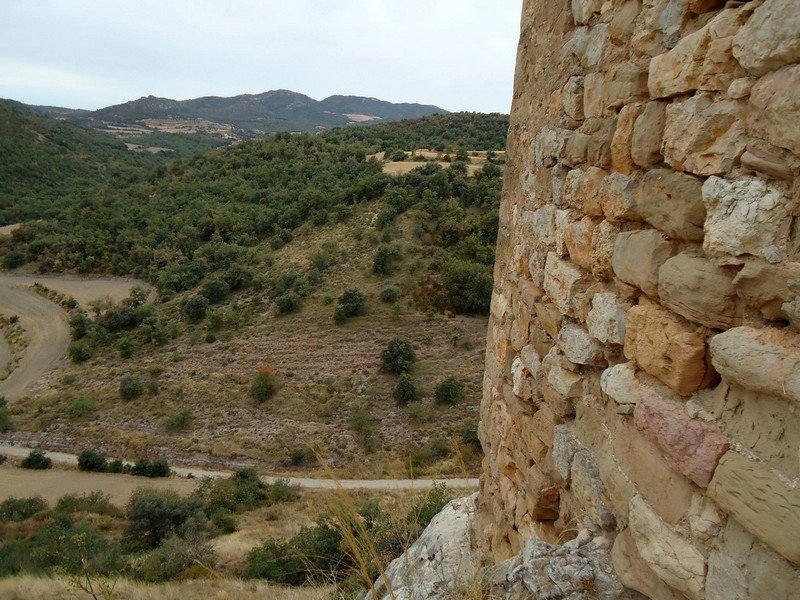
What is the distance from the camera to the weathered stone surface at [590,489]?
5.66 ft

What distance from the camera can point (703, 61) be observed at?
1285 millimetres

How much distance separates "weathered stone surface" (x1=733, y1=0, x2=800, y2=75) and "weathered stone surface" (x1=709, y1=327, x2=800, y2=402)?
595 millimetres

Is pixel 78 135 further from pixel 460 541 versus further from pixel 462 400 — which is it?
pixel 460 541

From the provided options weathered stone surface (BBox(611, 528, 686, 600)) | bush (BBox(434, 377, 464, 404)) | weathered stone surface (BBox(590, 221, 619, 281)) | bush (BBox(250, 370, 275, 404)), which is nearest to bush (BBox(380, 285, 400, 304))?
bush (BBox(434, 377, 464, 404))

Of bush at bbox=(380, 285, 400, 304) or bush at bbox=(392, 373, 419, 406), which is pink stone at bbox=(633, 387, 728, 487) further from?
bush at bbox=(380, 285, 400, 304)

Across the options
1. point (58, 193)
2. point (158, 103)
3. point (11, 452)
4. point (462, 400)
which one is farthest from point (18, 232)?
point (158, 103)

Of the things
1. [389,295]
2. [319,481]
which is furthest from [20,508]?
[389,295]

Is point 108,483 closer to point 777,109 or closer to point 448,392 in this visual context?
point 448,392

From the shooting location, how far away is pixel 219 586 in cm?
688

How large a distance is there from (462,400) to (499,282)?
13934mm

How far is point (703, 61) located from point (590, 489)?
1417 mm

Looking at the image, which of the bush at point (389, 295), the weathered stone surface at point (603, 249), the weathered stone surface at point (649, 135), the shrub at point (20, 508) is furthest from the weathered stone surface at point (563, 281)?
the bush at point (389, 295)

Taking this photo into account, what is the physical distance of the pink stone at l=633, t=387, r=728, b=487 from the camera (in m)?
1.23

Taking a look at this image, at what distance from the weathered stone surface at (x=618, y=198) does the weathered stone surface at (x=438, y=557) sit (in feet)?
6.27
